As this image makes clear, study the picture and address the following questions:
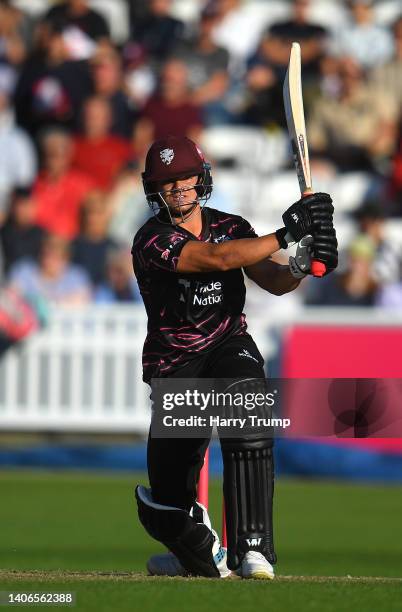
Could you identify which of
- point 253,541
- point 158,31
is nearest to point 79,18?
point 158,31

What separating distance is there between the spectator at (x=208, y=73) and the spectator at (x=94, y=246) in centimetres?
221

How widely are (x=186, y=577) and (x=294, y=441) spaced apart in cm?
599

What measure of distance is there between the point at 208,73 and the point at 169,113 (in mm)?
950

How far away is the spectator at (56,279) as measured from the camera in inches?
547

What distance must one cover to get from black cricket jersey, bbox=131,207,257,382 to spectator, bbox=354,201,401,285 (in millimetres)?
7481

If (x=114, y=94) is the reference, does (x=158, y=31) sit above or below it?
above

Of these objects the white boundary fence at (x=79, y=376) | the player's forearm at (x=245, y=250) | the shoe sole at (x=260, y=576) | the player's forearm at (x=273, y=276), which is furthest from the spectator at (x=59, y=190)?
the shoe sole at (x=260, y=576)

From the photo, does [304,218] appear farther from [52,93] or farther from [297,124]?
[52,93]

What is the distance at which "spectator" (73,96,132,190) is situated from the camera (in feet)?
51.5

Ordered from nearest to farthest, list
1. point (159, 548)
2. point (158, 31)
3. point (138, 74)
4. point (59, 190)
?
point (159, 548)
point (59, 190)
point (138, 74)
point (158, 31)

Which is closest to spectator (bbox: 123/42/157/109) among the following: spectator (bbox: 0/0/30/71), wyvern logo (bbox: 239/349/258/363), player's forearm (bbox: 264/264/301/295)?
spectator (bbox: 0/0/30/71)

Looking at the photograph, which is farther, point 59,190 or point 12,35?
point 12,35

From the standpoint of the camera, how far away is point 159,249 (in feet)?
21.2

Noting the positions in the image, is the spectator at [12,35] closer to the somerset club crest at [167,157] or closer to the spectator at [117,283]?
the spectator at [117,283]
